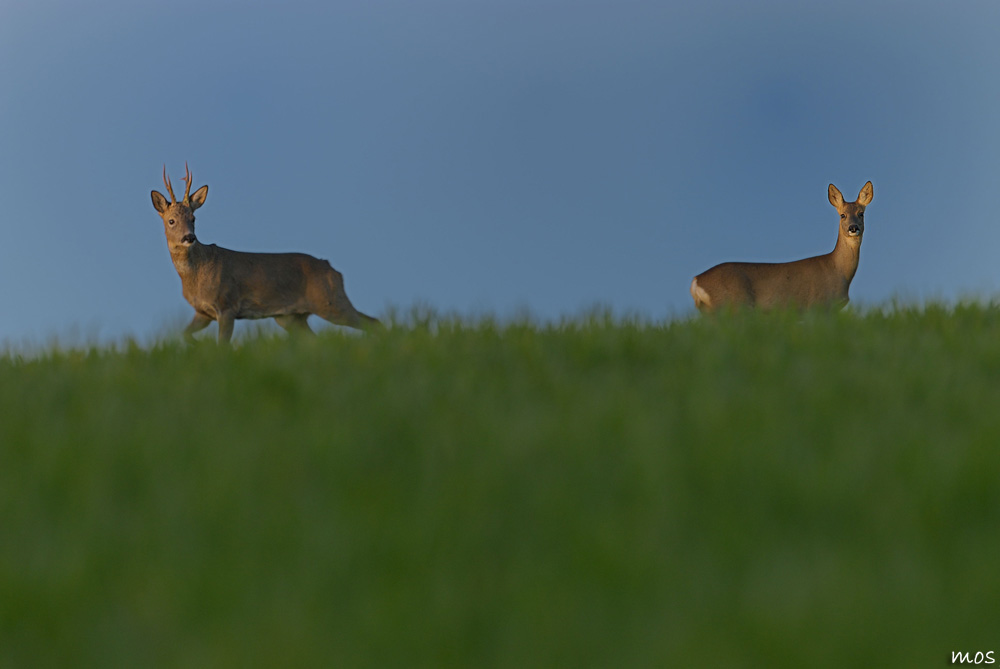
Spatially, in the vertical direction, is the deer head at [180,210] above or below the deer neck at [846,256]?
above

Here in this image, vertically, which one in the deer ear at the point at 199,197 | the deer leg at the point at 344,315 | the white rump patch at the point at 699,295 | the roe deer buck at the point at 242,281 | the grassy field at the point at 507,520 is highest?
the deer ear at the point at 199,197

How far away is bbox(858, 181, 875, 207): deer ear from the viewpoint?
14.0 meters

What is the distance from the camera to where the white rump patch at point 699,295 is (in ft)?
44.8

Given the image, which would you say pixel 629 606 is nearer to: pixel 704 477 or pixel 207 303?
pixel 704 477

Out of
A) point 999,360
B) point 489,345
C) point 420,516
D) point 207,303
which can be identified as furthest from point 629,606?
point 207,303

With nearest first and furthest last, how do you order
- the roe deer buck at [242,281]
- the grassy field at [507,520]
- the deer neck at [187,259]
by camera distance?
the grassy field at [507,520]
the roe deer buck at [242,281]
the deer neck at [187,259]

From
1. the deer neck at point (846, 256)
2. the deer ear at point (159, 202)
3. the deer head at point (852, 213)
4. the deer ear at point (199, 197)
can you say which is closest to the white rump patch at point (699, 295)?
the deer neck at point (846, 256)

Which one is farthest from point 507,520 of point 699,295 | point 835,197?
point 835,197

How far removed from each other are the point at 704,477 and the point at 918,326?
485cm

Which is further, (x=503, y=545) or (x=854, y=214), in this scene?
(x=854, y=214)

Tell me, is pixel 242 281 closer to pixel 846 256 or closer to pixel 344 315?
pixel 344 315

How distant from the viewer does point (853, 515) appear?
3.47 metres

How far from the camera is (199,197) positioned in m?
13.0

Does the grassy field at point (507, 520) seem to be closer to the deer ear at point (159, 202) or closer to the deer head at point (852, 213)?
the deer ear at point (159, 202)
